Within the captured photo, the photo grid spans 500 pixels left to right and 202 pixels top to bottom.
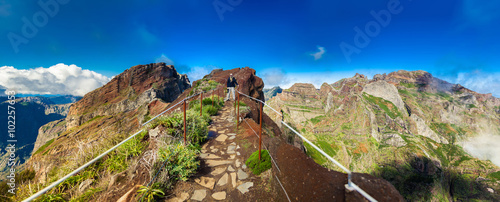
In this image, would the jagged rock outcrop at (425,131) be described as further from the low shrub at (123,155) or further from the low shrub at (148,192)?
the low shrub at (123,155)

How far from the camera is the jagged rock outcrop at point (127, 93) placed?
Answer: 177 ft

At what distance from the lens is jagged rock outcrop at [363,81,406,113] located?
126062 mm

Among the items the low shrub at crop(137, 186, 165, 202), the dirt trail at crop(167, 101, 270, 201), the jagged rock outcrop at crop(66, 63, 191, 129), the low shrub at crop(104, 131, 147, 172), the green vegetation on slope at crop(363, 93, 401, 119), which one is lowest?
the green vegetation on slope at crop(363, 93, 401, 119)

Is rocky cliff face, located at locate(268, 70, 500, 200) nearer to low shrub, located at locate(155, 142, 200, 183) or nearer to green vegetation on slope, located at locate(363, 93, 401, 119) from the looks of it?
green vegetation on slope, located at locate(363, 93, 401, 119)

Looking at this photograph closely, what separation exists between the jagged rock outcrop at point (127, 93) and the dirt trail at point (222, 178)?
58985 mm

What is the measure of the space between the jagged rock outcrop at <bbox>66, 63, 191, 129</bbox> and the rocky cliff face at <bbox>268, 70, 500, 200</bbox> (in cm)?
6610

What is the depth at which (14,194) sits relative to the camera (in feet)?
11.3

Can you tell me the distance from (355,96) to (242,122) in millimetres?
163449

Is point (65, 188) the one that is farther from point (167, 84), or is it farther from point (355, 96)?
point (355, 96)

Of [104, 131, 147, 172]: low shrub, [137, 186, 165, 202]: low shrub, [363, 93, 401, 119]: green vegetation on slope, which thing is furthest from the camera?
[363, 93, 401, 119]: green vegetation on slope

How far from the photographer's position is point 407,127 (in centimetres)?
10956

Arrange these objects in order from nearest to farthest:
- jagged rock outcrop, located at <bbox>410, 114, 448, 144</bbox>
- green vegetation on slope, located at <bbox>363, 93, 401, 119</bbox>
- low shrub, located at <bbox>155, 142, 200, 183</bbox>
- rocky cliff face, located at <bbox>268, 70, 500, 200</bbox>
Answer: low shrub, located at <bbox>155, 142, 200, 183</bbox>
rocky cliff face, located at <bbox>268, 70, 500, 200</bbox>
jagged rock outcrop, located at <bbox>410, 114, 448, 144</bbox>
green vegetation on slope, located at <bbox>363, 93, 401, 119</bbox>

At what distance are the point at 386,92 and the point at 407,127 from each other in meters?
34.3

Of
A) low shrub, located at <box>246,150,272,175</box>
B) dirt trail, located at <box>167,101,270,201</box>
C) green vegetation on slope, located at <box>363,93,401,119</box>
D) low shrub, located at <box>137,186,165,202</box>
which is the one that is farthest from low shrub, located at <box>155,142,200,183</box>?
green vegetation on slope, located at <box>363,93,401,119</box>
